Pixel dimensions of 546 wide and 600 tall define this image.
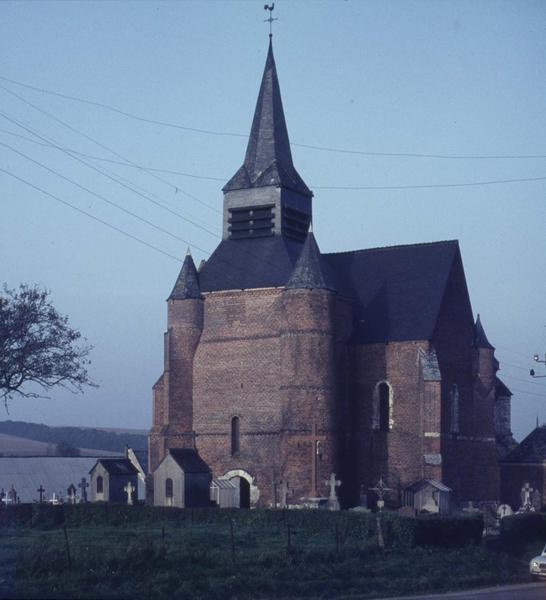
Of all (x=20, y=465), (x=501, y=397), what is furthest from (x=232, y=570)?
(x=20, y=465)

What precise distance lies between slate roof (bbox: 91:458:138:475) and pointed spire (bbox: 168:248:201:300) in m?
8.38

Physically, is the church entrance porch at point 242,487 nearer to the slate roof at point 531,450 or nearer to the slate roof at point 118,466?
the slate roof at point 118,466

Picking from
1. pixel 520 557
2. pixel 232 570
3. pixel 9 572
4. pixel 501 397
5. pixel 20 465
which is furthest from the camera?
pixel 20 465

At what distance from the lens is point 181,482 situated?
4700cm

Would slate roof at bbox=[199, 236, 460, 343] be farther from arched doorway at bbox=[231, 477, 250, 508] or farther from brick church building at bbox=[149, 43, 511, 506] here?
arched doorway at bbox=[231, 477, 250, 508]

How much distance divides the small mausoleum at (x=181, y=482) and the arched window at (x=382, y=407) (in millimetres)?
8348

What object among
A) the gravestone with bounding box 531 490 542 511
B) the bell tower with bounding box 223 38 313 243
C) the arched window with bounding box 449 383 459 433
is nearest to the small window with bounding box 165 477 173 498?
the bell tower with bounding box 223 38 313 243

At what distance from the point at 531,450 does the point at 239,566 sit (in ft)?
110

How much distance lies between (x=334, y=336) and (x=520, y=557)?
16335 millimetres

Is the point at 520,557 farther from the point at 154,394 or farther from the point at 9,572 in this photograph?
the point at 154,394

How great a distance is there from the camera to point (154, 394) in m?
53.2

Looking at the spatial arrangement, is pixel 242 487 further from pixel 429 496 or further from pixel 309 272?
pixel 309 272

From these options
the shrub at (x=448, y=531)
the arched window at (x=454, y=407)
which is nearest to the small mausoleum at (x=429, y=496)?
the arched window at (x=454, y=407)

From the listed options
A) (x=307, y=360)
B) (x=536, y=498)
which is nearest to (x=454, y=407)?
(x=536, y=498)
